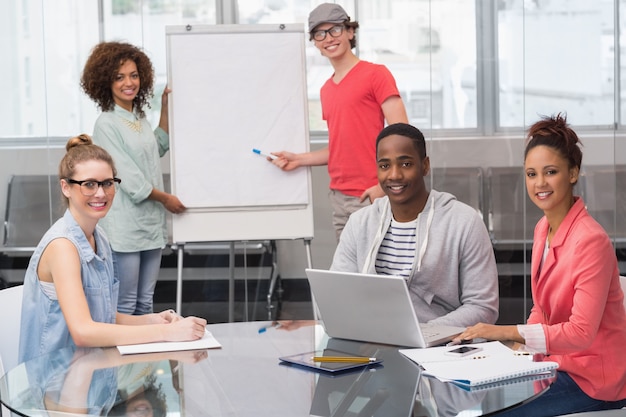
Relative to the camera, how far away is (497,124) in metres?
5.34

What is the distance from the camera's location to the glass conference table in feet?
5.86

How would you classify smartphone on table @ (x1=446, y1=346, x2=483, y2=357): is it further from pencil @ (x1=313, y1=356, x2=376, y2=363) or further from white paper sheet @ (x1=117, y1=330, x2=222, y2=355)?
white paper sheet @ (x1=117, y1=330, x2=222, y2=355)

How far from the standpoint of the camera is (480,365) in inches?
79.1

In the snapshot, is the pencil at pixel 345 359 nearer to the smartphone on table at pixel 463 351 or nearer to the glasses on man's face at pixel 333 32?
the smartphone on table at pixel 463 351

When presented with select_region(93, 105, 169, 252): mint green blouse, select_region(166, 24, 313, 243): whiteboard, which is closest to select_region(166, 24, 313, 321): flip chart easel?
select_region(166, 24, 313, 243): whiteboard

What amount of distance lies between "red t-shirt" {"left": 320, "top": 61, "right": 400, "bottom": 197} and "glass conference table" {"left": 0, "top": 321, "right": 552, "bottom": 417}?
6.20 ft

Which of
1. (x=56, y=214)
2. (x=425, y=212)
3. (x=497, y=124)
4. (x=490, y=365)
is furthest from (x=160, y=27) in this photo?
(x=490, y=365)

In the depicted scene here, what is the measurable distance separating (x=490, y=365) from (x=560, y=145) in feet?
2.37

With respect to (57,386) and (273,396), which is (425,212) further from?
(57,386)

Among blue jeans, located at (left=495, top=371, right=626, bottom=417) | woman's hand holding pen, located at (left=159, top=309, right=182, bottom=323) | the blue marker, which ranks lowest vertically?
blue jeans, located at (left=495, top=371, right=626, bottom=417)

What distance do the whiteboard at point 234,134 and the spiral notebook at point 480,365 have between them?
93.4 inches

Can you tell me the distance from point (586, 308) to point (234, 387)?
918 millimetres

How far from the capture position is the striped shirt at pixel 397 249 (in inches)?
107

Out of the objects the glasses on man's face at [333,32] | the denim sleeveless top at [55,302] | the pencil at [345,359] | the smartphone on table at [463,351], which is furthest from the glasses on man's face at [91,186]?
the glasses on man's face at [333,32]
